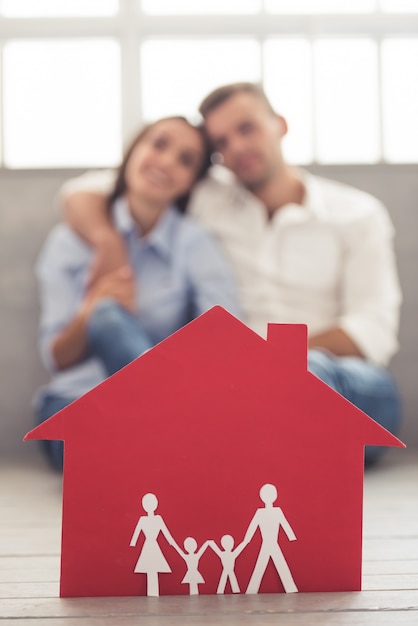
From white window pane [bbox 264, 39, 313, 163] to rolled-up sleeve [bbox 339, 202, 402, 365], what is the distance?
41 centimetres

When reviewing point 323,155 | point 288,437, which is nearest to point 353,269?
point 323,155

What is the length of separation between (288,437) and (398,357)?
4.80 feet

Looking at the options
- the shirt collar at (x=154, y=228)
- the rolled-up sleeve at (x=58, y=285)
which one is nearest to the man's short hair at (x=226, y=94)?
the shirt collar at (x=154, y=228)

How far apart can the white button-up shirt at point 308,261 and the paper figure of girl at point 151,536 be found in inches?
47.9

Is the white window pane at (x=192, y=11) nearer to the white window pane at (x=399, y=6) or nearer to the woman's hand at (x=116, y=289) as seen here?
the white window pane at (x=399, y=6)

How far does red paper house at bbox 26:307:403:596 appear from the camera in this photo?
0.69 metres

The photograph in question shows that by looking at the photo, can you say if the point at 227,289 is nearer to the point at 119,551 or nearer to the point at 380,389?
the point at 380,389

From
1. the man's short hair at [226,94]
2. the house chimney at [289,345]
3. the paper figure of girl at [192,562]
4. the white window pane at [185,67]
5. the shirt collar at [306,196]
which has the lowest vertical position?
the paper figure of girl at [192,562]

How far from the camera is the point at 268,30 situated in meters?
2.20

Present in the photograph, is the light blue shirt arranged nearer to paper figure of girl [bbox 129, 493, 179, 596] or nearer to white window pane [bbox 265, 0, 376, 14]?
white window pane [bbox 265, 0, 376, 14]

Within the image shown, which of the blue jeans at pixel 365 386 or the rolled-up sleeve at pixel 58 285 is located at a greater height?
the rolled-up sleeve at pixel 58 285

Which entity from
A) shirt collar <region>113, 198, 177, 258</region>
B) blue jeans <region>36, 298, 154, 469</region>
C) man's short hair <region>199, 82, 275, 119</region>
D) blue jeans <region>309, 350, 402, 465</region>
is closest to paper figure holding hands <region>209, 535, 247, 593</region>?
blue jeans <region>309, 350, 402, 465</region>

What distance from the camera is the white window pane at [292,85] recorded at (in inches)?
87.4

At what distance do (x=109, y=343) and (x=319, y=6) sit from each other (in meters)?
1.22
